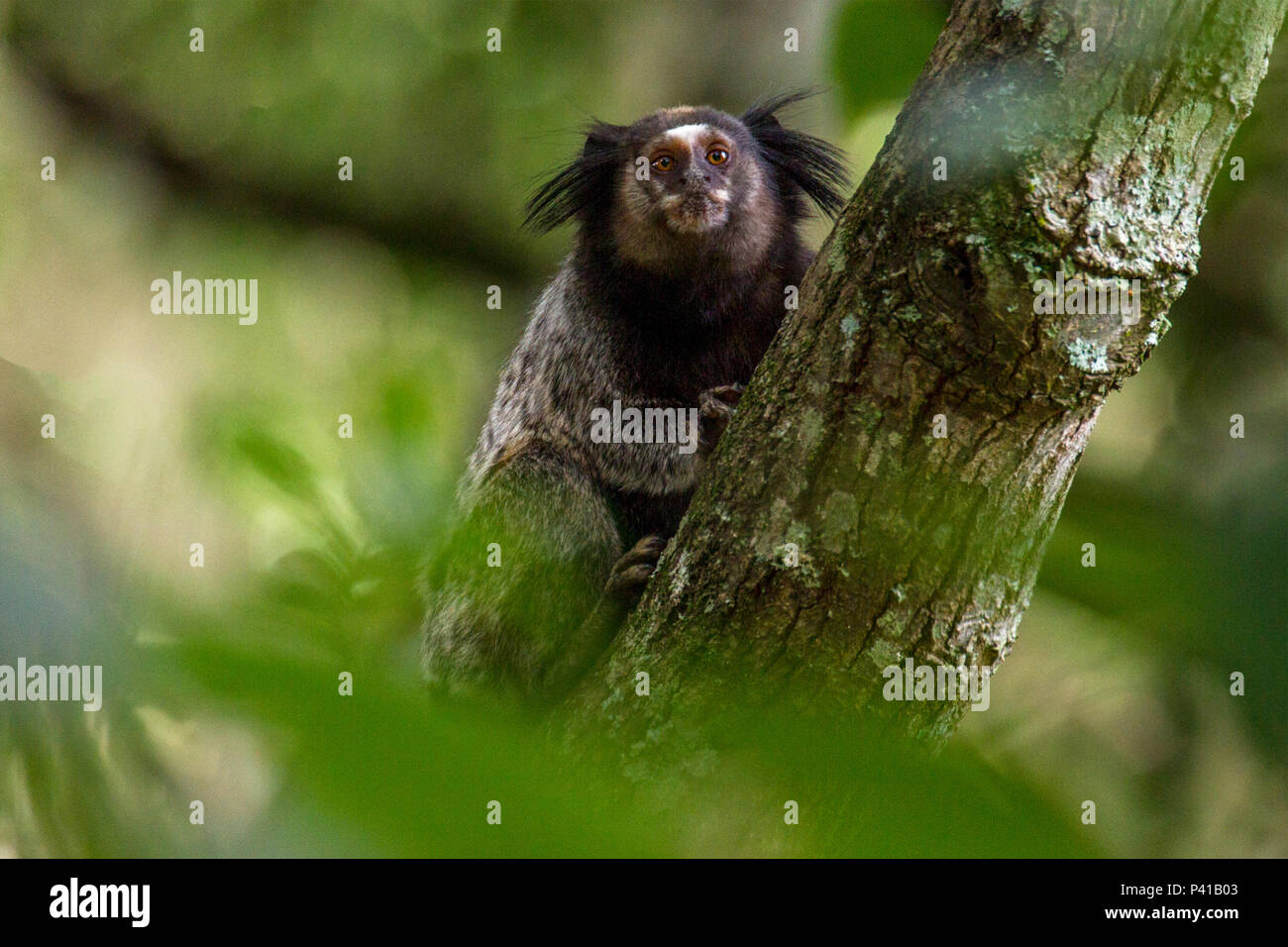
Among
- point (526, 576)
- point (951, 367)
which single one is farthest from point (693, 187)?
point (951, 367)

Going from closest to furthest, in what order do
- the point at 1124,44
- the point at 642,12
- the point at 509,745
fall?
1. the point at 509,745
2. the point at 1124,44
3. the point at 642,12

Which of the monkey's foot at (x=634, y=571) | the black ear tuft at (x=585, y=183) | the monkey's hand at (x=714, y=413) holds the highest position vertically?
the black ear tuft at (x=585, y=183)

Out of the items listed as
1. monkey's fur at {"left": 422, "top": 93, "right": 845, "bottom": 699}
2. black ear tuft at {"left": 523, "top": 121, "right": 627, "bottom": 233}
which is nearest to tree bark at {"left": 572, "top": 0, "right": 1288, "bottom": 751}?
monkey's fur at {"left": 422, "top": 93, "right": 845, "bottom": 699}

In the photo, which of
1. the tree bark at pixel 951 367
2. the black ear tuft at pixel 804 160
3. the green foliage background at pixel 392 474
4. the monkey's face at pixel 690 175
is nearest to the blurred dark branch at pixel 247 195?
the green foliage background at pixel 392 474

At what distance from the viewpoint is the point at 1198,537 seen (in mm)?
1260

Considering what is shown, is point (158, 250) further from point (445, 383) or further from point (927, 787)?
point (927, 787)

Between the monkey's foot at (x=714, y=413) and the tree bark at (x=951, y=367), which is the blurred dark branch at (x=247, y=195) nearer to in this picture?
the monkey's foot at (x=714, y=413)

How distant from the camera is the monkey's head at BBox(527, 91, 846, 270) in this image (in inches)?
195

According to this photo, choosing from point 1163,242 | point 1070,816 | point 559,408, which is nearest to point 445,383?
point 559,408

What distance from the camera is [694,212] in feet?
16.1

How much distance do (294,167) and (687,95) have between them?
271 centimetres

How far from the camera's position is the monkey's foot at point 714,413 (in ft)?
13.3

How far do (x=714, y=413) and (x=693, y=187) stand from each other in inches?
51.8

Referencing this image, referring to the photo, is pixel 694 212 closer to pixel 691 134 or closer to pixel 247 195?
pixel 691 134
